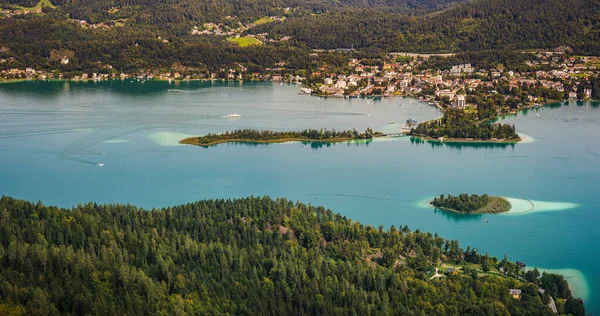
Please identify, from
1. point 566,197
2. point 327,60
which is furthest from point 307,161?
point 327,60

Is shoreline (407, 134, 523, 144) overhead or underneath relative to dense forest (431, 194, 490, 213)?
overhead

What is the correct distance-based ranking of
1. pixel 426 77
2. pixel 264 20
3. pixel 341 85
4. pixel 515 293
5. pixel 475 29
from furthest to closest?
pixel 264 20 → pixel 475 29 → pixel 426 77 → pixel 341 85 → pixel 515 293

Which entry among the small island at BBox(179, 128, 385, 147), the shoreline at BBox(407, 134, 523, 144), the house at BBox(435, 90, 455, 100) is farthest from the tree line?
the house at BBox(435, 90, 455, 100)

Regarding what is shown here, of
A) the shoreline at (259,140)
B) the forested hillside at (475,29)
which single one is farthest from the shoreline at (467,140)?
the forested hillside at (475,29)

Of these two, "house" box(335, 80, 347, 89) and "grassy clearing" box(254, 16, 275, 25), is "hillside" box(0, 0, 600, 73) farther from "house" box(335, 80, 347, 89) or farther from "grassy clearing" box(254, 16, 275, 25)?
"house" box(335, 80, 347, 89)

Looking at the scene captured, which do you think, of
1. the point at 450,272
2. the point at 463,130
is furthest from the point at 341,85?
the point at 450,272

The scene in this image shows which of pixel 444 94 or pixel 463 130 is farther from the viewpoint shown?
pixel 444 94

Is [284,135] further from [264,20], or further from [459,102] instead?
[264,20]
